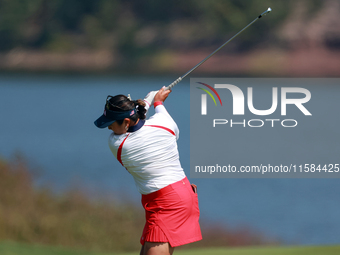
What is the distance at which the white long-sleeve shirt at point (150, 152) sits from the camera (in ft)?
6.83

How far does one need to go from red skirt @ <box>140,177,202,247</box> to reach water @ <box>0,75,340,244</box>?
4777 mm

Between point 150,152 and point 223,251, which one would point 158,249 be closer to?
point 150,152

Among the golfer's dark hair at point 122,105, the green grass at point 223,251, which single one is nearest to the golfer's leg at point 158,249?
the golfer's dark hair at point 122,105

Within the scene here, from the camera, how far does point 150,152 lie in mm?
2094

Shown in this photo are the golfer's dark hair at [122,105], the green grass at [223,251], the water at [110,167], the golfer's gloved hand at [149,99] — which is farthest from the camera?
the water at [110,167]

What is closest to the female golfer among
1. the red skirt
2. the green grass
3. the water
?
the red skirt

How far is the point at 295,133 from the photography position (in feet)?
34.7

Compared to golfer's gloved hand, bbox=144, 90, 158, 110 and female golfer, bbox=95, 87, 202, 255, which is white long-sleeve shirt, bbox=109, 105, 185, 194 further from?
golfer's gloved hand, bbox=144, 90, 158, 110

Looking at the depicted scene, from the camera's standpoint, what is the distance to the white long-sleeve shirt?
2.08 meters

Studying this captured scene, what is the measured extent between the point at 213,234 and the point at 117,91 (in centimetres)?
722

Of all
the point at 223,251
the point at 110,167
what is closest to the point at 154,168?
the point at 223,251

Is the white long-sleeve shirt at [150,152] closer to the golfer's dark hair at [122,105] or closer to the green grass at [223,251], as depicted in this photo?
the golfer's dark hair at [122,105]

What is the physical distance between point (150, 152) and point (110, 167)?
734 centimetres

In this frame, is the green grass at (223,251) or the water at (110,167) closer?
the green grass at (223,251)
